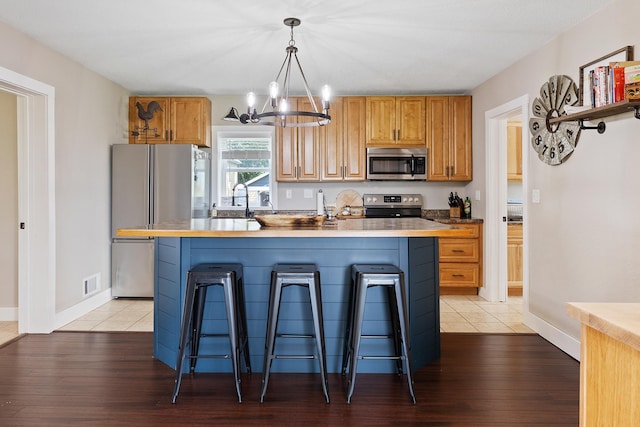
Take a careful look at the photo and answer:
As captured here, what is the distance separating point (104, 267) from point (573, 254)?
426cm

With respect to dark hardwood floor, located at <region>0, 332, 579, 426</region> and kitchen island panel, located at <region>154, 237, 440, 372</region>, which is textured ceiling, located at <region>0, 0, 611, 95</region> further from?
dark hardwood floor, located at <region>0, 332, 579, 426</region>

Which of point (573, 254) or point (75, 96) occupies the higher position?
point (75, 96)

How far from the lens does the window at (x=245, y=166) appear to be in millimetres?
5613

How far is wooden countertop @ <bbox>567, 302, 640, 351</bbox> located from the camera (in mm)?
942

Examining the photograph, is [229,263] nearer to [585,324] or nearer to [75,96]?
[585,324]

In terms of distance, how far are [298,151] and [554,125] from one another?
109 inches

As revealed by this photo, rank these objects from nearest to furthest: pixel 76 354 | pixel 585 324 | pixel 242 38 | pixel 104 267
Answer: pixel 585 324 < pixel 76 354 < pixel 242 38 < pixel 104 267

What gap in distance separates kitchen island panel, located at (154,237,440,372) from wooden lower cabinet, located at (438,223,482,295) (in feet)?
7.54

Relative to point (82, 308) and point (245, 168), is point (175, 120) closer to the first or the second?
point (245, 168)

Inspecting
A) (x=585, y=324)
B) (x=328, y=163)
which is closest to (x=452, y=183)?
(x=328, y=163)

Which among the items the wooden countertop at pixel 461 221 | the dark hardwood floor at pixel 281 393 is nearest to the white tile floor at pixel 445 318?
the dark hardwood floor at pixel 281 393

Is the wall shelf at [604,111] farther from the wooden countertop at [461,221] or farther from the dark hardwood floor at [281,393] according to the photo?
the wooden countertop at [461,221]

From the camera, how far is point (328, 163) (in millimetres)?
5371

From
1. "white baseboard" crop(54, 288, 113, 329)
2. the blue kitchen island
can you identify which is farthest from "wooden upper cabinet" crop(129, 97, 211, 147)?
the blue kitchen island
